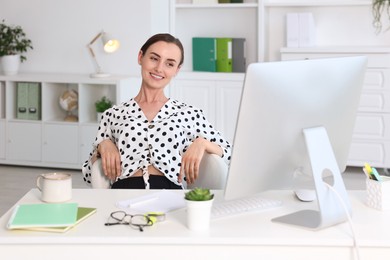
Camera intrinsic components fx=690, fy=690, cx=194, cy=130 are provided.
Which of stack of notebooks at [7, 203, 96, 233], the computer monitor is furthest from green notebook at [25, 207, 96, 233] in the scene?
the computer monitor

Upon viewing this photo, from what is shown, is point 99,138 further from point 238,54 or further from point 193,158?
point 238,54

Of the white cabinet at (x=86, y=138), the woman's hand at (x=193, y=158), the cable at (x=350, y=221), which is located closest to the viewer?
the cable at (x=350, y=221)

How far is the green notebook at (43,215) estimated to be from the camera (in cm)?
202

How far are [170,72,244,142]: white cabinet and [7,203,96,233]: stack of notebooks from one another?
3.92 metres

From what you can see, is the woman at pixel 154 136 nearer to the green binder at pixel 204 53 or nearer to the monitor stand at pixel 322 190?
the monitor stand at pixel 322 190

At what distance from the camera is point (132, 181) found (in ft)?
9.46

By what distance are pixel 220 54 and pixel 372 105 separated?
140 cm

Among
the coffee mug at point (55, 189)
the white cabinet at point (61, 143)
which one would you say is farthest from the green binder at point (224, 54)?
the coffee mug at point (55, 189)

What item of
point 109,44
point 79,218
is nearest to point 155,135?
point 79,218

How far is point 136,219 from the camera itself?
84.0 inches

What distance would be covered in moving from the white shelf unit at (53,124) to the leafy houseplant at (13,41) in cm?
27

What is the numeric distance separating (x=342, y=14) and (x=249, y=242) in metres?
4.40

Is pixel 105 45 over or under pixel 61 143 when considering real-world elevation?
over

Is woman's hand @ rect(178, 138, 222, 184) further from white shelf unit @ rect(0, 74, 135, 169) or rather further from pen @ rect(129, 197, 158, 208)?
white shelf unit @ rect(0, 74, 135, 169)
